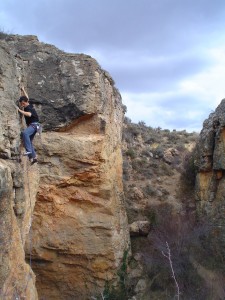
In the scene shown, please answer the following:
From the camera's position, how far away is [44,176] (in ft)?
35.6

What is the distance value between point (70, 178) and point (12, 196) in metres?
5.01

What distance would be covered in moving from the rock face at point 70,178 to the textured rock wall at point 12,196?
143 inches

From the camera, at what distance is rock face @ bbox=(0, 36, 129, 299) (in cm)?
1086

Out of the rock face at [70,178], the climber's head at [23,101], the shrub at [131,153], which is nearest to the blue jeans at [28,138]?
the climber's head at [23,101]

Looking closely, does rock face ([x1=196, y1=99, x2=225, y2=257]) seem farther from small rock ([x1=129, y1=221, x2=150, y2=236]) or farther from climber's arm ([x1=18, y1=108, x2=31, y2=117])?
climber's arm ([x1=18, y1=108, x2=31, y2=117])

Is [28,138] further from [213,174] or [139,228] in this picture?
[213,174]

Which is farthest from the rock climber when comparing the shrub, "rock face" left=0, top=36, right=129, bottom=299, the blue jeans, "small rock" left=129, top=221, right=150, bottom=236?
the shrub

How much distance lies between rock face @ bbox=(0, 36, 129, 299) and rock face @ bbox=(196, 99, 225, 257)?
14.2ft

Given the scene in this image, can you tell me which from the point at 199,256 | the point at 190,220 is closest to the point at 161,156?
the point at 190,220

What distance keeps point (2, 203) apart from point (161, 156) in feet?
57.8

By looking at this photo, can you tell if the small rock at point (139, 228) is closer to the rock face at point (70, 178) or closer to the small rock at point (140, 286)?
the small rock at point (140, 286)

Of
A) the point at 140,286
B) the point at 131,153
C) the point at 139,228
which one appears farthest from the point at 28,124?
the point at 131,153

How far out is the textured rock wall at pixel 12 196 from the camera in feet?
18.2

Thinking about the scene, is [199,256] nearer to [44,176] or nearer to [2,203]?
[44,176]
